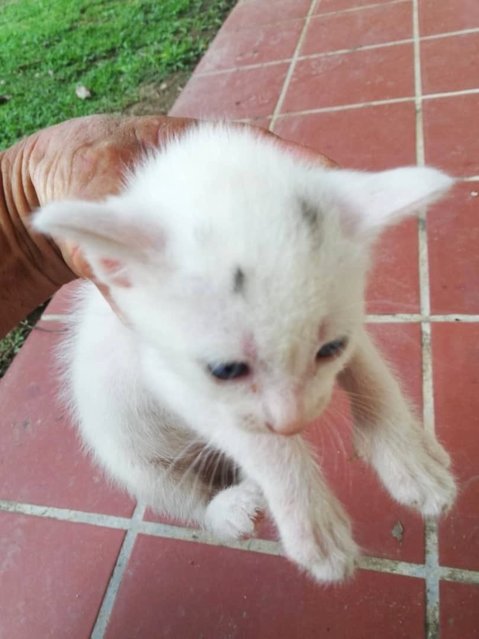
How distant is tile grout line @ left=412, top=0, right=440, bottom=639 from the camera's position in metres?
1.04

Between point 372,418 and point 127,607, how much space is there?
0.67m

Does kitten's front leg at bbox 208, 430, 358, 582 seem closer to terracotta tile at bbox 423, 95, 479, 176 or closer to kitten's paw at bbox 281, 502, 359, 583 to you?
kitten's paw at bbox 281, 502, 359, 583

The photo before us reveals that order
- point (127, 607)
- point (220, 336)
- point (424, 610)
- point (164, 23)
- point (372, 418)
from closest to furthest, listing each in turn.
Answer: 1. point (220, 336)
2. point (372, 418)
3. point (424, 610)
4. point (127, 607)
5. point (164, 23)

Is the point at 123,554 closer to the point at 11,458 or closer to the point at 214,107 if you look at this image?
the point at 11,458

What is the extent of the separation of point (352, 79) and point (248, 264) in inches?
77.4

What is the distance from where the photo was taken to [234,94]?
96.9 inches

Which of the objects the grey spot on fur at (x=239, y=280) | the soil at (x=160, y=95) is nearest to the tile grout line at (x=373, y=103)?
the soil at (x=160, y=95)

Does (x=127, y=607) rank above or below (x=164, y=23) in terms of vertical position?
below

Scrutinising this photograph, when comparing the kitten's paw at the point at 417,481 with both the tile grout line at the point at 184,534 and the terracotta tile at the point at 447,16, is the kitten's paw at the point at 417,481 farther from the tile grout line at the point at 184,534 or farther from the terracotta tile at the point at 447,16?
the terracotta tile at the point at 447,16

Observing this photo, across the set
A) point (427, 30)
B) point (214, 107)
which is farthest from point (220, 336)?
point (427, 30)

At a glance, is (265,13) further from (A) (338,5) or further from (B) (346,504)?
(B) (346,504)

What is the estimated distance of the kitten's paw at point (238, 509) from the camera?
3.37 ft

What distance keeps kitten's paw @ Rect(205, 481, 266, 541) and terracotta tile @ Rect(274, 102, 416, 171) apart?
3.94 ft

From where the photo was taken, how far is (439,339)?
1396 mm
